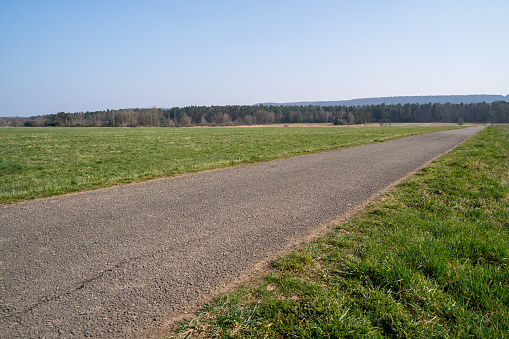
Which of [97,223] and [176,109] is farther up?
[176,109]

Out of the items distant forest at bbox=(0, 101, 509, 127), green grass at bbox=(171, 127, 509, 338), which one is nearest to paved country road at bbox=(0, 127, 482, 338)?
green grass at bbox=(171, 127, 509, 338)

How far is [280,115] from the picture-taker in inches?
6107

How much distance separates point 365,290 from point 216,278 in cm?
174

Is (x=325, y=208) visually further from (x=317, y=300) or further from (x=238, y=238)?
(x=317, y=300)

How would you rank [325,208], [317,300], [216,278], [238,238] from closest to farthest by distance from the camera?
[317,300]
[216,278]
[238,238]
[325,208]

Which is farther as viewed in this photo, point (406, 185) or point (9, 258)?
point (406, 185)

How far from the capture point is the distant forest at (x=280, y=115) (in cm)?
13412

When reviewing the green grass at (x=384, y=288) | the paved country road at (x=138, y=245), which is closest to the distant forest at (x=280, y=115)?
the paved country road at (x=138, y=245)

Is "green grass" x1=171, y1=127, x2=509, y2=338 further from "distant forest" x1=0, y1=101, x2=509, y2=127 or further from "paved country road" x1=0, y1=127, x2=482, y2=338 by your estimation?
"distant forest" x1=0, y1=101, x2=509, y2=127

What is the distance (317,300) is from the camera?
3.00 metres

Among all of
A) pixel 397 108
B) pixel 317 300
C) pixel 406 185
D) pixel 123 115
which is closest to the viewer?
pixel 317 300

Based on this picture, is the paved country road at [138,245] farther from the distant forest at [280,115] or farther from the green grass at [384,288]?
the distant forest at [280,115]

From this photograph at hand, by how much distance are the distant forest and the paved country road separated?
125894 millimetres

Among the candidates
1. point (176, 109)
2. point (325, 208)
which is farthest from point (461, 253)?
point (176, 109)
